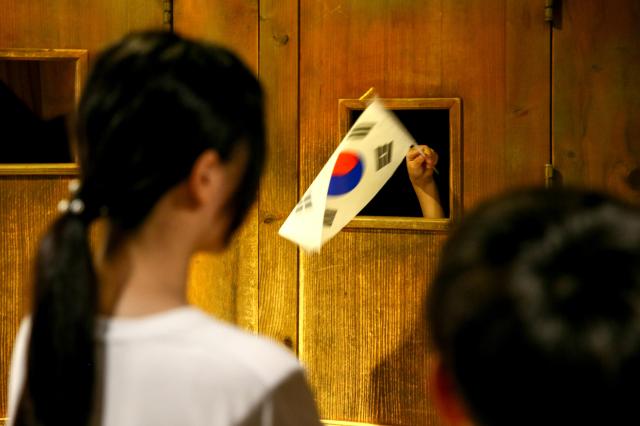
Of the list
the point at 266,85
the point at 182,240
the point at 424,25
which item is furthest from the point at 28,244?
the point at 182,240

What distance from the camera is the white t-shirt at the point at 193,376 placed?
77cm

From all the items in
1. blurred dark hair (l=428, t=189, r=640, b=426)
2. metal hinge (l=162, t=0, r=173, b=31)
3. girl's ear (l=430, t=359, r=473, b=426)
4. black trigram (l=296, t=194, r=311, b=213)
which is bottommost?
girl's ear (l=430, t=359, r=473, b=426)

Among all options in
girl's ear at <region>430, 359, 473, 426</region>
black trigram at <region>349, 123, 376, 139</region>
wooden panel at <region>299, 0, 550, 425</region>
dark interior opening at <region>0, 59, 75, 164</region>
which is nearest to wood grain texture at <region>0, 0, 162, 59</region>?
dark interior opening at <region>0, 59, 75, 164</region>

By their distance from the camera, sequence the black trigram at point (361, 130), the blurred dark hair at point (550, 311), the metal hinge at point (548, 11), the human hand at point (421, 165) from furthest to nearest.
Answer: the human hand at point (421, 165) < the metal hinge at point (548, 11) < the black trigram at point (361, 130) < the blurred dark hair at point (550, 311)

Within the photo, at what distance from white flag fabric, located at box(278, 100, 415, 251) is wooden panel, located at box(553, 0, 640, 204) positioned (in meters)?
0.56

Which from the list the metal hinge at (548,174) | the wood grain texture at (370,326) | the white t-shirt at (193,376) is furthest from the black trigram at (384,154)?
the white t-shirt at (193,376)

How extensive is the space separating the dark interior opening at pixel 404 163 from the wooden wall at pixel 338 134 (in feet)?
0.77

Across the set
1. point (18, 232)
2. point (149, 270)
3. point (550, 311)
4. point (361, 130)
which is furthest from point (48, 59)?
point (550, 311)

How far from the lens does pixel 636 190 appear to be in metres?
2.38

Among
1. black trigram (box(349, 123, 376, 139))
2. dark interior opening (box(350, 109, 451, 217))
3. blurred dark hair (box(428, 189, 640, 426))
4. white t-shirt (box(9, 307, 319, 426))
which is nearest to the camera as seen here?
blurred dark hair (box(428, 189, 640, 426))

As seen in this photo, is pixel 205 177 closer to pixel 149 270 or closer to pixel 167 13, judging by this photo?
pixel 149 270

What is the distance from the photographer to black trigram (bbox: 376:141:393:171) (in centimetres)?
229

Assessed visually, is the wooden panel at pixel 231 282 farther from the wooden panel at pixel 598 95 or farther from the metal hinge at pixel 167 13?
the wooden panel at pixel 598 95

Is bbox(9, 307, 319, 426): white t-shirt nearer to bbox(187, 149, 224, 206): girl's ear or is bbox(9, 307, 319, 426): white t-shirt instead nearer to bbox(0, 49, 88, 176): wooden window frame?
bbox(187, 149, 224, 206): girl's ear
